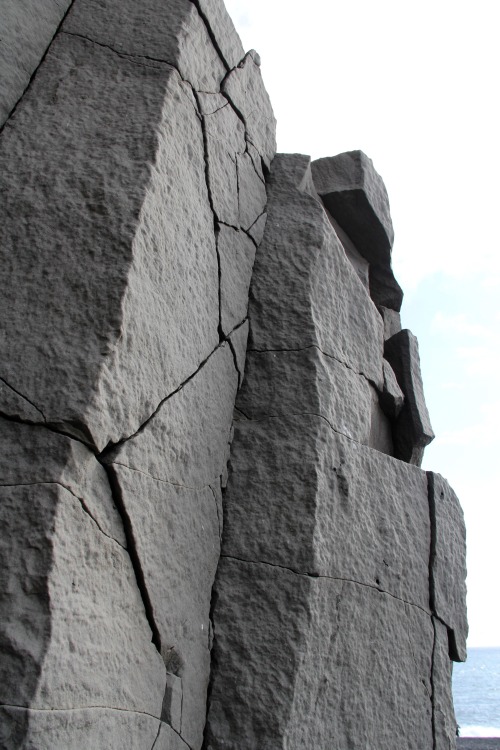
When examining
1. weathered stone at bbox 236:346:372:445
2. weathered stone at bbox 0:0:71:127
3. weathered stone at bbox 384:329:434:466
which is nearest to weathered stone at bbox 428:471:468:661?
weathered stone at bbox 384:329:434:466

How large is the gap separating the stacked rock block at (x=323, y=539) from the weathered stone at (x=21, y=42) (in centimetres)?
75

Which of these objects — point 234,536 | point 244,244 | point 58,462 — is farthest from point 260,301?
point 58,462

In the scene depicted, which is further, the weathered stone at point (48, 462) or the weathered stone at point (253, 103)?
the weathered stone at point (253, 103)

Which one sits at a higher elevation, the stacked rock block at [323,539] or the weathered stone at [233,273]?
the weathered stone at [233,273]

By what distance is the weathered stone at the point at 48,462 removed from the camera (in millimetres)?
1210

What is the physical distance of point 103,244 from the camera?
144 centimetres

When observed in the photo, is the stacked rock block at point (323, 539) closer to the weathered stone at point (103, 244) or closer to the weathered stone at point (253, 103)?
the weathered stone at point (253, 103)

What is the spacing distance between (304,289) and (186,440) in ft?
2.06

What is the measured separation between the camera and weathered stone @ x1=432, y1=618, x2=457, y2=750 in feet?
6.12

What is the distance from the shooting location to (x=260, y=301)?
2.00 meters

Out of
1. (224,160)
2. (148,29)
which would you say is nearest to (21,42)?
(148,29)

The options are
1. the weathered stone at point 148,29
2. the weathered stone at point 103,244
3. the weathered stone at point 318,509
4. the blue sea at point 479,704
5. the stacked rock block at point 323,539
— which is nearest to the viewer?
the weathered stone at point 103,244

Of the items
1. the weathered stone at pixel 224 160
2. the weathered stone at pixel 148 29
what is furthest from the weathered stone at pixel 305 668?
the weathered stone at pixel 148 29

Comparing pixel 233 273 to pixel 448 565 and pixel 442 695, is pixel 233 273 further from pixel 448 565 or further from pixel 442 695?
pixel 442 695
